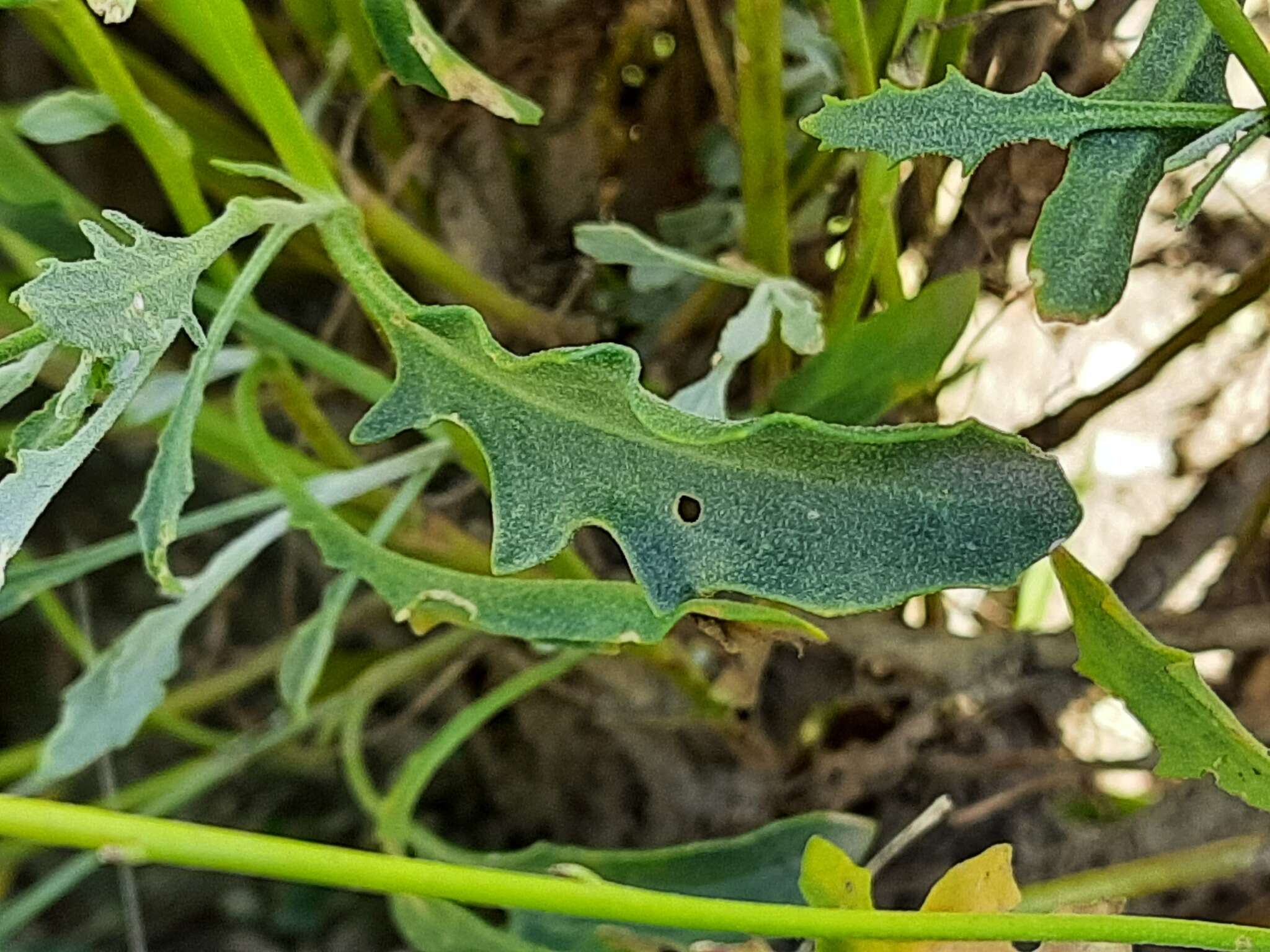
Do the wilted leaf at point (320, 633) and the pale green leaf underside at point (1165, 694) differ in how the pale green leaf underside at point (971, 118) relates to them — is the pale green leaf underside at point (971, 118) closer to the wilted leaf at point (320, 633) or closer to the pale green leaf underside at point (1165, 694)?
the pale green leaf underside at point (1165, 694)

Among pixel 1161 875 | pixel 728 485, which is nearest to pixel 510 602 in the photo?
pixel 728 485

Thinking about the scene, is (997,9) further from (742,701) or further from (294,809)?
(294,809)

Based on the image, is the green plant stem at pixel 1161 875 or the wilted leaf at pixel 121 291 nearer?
the wilted leaf at pixel 121 291

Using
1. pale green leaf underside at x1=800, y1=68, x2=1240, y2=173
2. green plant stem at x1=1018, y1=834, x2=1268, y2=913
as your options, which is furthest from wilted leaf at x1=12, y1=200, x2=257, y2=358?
green plant stem at x1=1018, y1=834, x2=1268, y2=913

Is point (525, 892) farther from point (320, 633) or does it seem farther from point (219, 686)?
point (219, 686)

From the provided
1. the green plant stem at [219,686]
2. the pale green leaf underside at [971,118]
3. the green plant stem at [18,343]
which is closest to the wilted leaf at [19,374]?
the green plant stem at [18,343]

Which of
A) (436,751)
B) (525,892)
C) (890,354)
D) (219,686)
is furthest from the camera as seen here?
(219,686)
